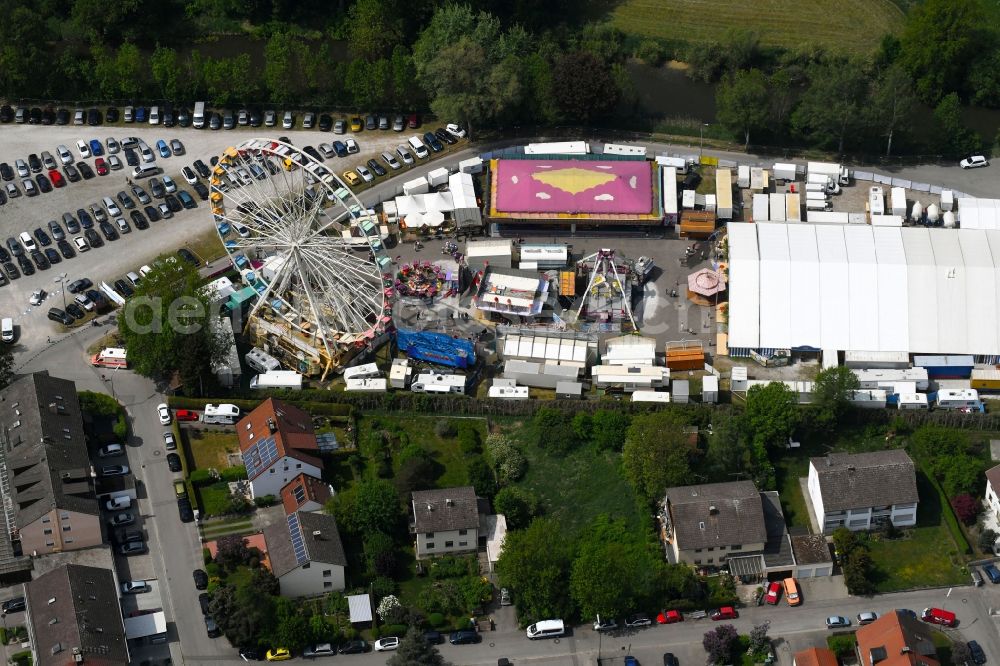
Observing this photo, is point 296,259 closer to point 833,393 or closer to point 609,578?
point 609,578

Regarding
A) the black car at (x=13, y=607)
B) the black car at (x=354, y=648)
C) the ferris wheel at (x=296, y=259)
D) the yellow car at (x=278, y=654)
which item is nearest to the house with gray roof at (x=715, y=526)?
the black car at (x=354, y=648)

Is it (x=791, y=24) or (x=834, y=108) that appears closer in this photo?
(x=834, y=108)

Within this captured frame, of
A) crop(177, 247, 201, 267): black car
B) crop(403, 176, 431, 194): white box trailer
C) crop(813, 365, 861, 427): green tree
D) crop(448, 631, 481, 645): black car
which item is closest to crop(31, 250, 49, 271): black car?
crop(177, 247, 201, 267): black car

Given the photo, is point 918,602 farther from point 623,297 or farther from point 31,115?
point 31,115

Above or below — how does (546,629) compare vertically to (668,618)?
above

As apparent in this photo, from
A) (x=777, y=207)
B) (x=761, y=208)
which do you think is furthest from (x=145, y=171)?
(x=777, y=207)

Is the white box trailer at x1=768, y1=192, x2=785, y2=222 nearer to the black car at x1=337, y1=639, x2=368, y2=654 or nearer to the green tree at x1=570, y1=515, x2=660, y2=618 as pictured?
the green tree at x1=570, y1=515, x2=660, y2=618
